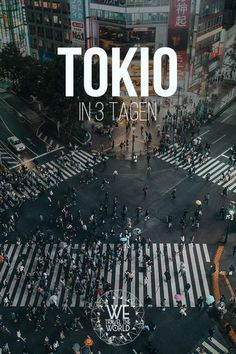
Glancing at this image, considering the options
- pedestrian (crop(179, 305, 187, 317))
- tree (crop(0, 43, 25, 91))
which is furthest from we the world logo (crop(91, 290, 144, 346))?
tree (crop(0, 43, 25, 91))

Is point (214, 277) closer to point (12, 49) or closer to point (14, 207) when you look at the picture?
point (14, 207)

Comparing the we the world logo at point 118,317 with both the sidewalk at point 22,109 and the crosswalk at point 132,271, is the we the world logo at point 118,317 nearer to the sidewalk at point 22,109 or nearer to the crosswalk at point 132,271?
the crosswalk at point 132,271

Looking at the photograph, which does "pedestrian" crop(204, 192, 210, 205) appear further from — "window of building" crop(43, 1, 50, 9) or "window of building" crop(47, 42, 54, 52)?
"window of building" crop(43, 1, 50, 9)

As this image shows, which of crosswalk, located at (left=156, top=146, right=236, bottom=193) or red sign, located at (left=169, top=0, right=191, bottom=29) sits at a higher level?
red sign, located at (left=169, top=0, right=191, bottom=29)

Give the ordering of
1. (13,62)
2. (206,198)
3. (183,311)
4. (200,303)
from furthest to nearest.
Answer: (13,62) → (206,198) → (200,303) → (183,311)

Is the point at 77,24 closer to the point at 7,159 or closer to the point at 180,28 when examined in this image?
the point at 180,28

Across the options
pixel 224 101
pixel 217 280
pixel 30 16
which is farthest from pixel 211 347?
pixel 30 16
